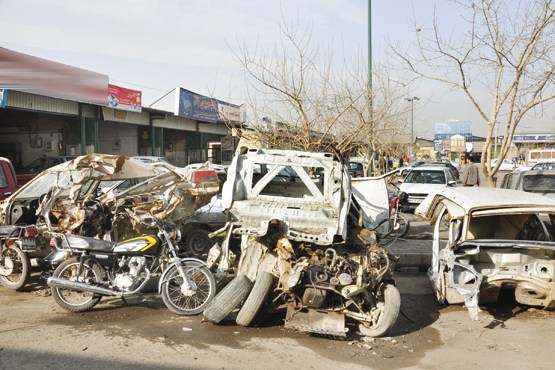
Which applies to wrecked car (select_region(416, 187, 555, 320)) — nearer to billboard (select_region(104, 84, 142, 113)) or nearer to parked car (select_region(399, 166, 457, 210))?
parked car (select_region(399, 166, 457, 210))

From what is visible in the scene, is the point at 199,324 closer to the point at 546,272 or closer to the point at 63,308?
the point at 63,308

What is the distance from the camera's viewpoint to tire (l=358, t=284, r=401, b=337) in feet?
19.0

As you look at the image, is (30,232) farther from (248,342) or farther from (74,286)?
(248,342)

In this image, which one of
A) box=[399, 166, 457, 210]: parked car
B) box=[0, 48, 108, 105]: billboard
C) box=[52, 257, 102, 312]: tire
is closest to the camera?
box=[52, 257, 102, 312]: tire

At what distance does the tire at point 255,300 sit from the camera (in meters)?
5.89

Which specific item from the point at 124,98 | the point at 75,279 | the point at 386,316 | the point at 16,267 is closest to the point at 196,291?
the point at 75,279

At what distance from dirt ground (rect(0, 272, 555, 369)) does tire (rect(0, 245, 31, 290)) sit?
0.61m

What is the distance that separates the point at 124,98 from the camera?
86.0 ft

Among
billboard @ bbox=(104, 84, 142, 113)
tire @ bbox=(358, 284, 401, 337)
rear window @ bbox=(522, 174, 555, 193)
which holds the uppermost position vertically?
billboard @ bbox=(104, 84, 142, 113)

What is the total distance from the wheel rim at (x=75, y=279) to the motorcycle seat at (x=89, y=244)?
Answer: 24 centimetres

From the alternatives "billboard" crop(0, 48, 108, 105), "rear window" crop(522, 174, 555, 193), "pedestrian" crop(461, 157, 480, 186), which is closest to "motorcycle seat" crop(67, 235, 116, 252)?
"rear window" crop(522, 174, 555, 193)

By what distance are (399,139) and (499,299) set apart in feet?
73.7

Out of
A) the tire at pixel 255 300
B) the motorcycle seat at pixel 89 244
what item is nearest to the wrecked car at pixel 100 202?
the motorcycle seat at pixel 89 244

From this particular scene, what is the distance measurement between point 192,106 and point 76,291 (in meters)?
25.2
